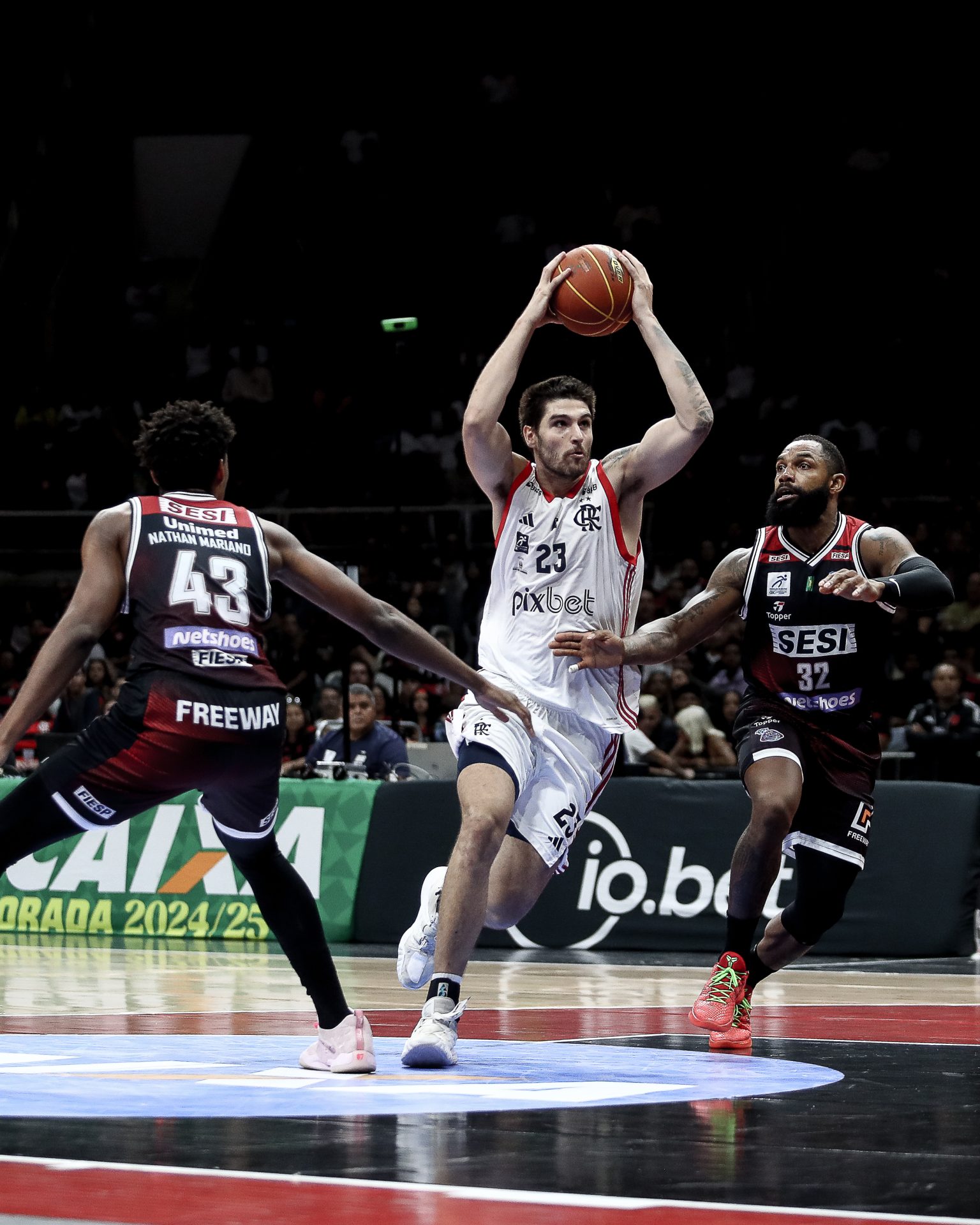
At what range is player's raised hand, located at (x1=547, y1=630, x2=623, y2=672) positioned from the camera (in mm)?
5941

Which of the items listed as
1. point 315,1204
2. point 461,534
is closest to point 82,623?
point 315,1204

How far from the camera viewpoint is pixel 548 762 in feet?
19.8

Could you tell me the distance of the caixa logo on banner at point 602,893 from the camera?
36.8ft

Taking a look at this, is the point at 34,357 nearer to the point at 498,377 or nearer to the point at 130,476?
the point at 130,476

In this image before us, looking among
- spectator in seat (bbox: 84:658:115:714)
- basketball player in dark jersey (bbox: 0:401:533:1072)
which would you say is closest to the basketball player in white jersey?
basketball player in dark jersey (bbox: 0:401:533:1072)

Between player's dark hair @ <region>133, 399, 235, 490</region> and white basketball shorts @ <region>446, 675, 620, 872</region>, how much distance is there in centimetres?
129

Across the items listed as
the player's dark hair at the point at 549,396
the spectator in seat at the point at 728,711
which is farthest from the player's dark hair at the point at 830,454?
the spectator in seat at the point at 728,711

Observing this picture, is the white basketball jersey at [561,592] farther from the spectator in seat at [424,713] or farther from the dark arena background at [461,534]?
the spectator in seat at [424,713]

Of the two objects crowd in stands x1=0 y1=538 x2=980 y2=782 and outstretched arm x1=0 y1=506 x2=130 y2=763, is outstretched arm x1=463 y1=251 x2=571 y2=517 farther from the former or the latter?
crowd in stands x1=0 y1=538 x2=980 y2=782

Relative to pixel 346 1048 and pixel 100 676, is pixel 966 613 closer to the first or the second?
pixel 100 676

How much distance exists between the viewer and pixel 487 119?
2327cm

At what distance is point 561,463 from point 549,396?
0.25m

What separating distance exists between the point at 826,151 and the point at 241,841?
18765mm

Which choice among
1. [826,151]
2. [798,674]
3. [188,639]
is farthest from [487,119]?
[188,639]
